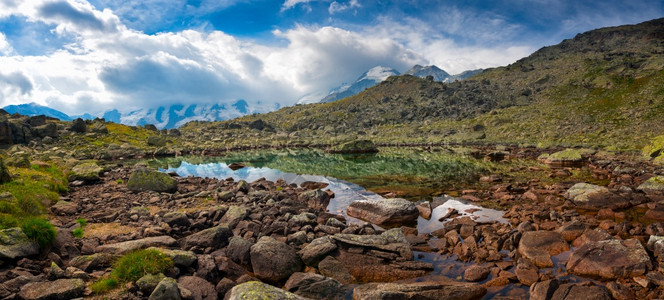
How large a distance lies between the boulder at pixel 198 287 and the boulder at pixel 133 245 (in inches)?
115

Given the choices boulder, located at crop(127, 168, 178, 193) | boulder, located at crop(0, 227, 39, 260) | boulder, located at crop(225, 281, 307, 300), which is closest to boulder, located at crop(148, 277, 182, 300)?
boulder, located at crop(225, 281, 307, 300)

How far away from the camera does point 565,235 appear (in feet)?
47.6

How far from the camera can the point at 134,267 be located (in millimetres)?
9469

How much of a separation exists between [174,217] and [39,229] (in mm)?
5727

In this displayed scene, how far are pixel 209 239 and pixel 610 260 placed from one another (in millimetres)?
16456

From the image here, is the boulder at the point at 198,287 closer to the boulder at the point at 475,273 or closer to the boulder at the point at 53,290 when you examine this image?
the boulder at the point at 53,290

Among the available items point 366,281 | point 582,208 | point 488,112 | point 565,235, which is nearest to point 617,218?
point 582,208

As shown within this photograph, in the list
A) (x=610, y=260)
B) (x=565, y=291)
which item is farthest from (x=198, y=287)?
(x=610, y=260)

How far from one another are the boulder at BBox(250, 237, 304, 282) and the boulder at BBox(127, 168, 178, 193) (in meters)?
17.8

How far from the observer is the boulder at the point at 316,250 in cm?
1253

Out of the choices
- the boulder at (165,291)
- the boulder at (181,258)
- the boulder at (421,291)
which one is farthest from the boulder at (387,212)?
the boulder at (165,291)

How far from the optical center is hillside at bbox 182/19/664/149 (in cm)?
8588

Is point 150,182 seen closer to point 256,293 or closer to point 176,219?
point 176,219

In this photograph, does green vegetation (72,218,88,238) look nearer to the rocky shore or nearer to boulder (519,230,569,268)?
the rocky shore
